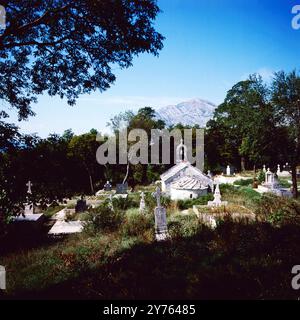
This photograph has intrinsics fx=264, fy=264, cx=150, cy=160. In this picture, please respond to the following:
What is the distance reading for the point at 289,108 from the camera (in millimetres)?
22375

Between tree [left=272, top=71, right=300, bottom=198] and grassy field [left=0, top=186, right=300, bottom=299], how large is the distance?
42.3ft

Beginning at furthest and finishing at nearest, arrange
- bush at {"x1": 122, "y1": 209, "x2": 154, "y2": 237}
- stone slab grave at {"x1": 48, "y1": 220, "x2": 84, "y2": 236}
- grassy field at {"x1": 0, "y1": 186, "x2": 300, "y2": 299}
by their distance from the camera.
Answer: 1. stone slab grave at {"x1": 48, "y1": 220, "x2": 84, "y2": 236}
2. bush at {"x1": 122, "y1": 209, "x2": 154, "y2": 237}
3. grassy field at {"x1": 0, "y1": 186, "x2": 300, "y2": 299}

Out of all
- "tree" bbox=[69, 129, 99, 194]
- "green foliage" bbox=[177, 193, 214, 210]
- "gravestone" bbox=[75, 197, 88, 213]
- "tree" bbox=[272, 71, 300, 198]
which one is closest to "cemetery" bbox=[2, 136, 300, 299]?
"gravestone" bbox=[75, 197, 88, 213]

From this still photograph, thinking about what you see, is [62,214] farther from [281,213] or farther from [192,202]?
[281,213]

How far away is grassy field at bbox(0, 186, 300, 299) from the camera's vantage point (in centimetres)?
627

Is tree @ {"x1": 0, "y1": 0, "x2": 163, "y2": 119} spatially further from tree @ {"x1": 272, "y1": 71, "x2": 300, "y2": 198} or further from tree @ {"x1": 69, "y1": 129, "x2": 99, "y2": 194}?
tree @ {"x1": 69, "y1": 129, "x2": 99, "y2": 194}

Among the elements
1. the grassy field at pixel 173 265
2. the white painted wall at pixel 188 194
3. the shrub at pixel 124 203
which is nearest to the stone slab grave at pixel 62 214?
the shrub at pixel 124 203

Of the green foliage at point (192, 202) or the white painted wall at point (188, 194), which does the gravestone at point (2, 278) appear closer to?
the green foliage at point (192, 202)

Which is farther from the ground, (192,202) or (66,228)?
(192,202)

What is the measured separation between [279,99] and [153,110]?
165 ft

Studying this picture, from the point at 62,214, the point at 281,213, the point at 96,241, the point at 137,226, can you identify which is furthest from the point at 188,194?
the point at 281,213

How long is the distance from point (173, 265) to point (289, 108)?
19880 millimetres

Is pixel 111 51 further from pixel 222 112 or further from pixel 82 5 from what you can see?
pixel 222 112
